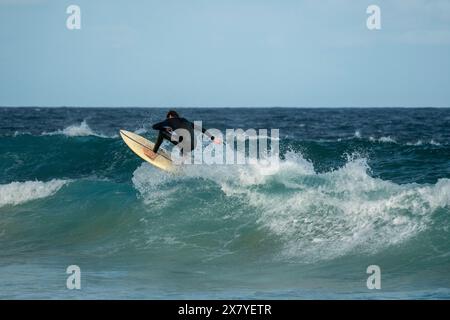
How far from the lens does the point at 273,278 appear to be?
1029 centimetres

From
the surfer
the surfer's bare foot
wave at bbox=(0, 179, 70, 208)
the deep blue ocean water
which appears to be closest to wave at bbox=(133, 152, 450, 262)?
the deep blue ocean water

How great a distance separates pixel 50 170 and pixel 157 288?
12182 mm

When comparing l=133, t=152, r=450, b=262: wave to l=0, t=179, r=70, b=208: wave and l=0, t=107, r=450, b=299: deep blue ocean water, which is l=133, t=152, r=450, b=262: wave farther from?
l=0, t=179, r=70, b=208: wave

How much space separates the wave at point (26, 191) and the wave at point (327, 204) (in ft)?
9.33

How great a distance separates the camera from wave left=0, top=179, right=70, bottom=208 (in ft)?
53.3

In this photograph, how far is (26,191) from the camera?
1650cm

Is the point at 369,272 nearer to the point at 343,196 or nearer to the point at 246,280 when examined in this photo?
the point at 246,280

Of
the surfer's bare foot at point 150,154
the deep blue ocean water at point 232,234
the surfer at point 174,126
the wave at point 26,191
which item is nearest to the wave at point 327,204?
the deep blue ocean water at point 232,234

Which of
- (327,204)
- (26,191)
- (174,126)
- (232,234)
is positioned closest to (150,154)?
(174,126)

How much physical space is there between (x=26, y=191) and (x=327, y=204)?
739 cm

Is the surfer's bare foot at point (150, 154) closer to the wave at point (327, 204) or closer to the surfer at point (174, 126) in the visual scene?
the wave at point (327, 204)

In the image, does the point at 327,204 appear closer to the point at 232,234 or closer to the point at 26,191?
the point at 232,234

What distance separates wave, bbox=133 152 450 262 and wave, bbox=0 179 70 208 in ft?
9.33
